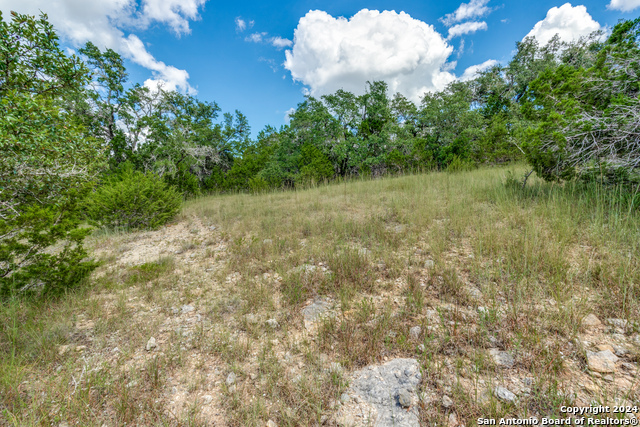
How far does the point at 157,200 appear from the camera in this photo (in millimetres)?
7664

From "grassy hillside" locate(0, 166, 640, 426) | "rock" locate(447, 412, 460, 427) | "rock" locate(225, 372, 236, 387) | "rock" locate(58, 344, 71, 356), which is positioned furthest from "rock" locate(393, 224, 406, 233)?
"rock" locate(58, 344, 71, 356)

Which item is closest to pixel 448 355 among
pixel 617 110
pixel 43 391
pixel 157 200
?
pixel 43 391

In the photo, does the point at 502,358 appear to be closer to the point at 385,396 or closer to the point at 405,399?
the point at 405,399

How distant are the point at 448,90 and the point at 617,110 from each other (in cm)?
2072

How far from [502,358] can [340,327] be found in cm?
128

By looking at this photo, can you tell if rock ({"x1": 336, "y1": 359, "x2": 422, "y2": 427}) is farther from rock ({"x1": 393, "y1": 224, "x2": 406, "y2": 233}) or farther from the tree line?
the tree line

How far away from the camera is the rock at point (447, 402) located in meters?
1.48

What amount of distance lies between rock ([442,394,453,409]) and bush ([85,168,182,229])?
836 cm

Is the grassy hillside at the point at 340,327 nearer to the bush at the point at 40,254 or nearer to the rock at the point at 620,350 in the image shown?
the rock at the point at 620,350

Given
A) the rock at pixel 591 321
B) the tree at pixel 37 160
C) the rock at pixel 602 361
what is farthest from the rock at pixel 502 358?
the tree at pixel 37 160

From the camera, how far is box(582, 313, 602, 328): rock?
192 centimetres

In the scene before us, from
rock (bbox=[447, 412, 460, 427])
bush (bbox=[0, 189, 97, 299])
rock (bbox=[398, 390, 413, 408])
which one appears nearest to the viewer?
rock (bbox=[447, 412, 460, 427])

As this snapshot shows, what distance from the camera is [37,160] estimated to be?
2420 millimetres

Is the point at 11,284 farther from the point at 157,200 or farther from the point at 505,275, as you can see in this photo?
the point at 505,275
